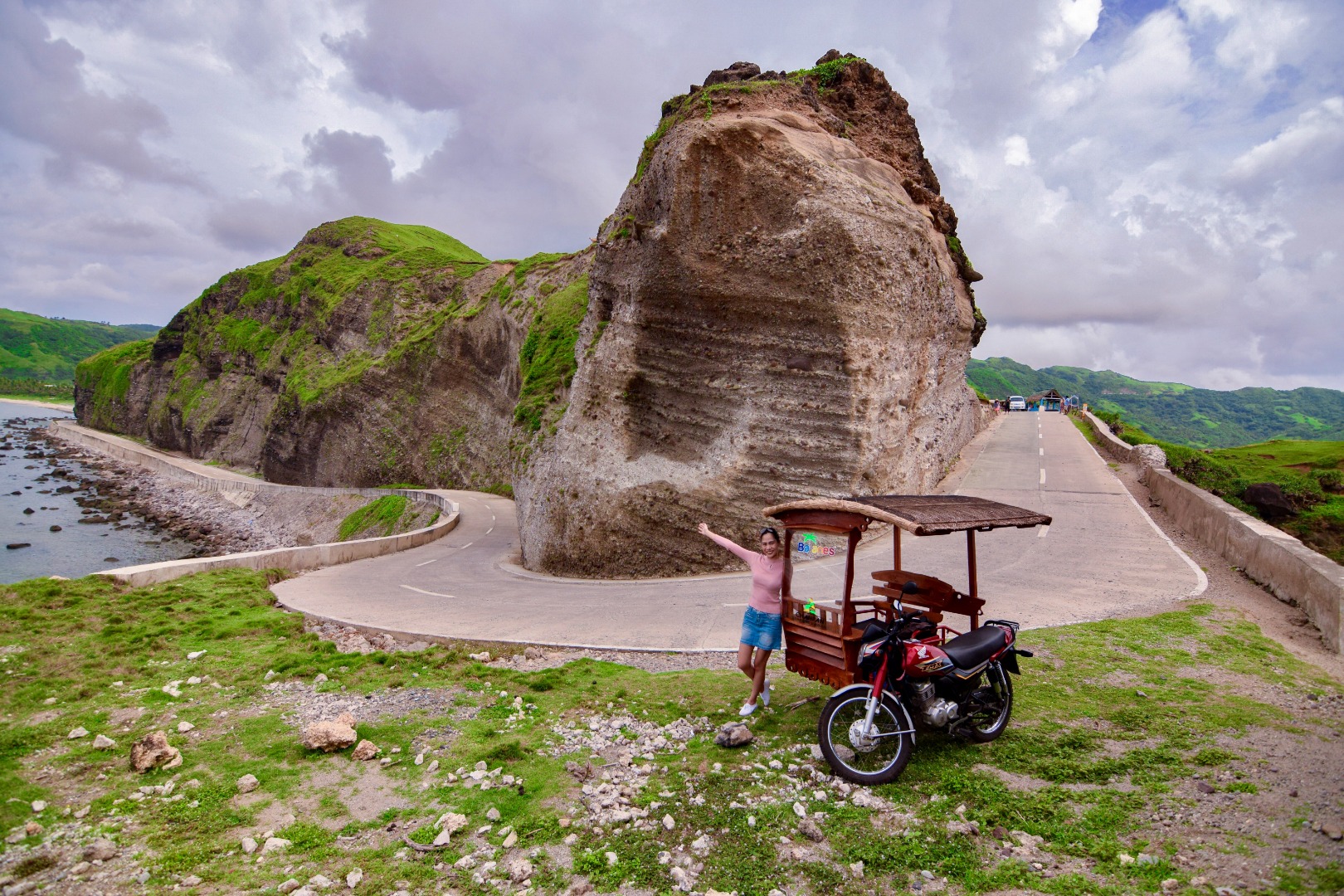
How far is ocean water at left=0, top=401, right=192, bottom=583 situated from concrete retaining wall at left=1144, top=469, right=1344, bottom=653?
1631 inches

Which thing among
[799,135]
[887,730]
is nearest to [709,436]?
[799,135]

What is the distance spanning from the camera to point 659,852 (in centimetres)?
506

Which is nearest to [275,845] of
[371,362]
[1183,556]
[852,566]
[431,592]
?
[852,566]

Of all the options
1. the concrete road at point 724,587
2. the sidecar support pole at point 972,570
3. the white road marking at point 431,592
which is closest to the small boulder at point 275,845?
the concrete road at point 724,587

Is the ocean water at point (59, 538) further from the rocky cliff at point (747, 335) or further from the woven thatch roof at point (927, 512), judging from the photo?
the woven thatch roof at point (927, 512)

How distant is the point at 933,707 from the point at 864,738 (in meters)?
0.71

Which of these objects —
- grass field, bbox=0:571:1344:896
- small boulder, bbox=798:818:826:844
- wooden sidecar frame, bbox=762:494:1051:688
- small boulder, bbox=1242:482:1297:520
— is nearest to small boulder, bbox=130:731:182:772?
grass field, bbox=0:571:1344:896

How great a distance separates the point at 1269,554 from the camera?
1245cm

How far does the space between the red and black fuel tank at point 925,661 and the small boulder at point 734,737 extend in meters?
1.66

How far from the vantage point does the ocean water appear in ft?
118

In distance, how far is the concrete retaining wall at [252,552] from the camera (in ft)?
49.1

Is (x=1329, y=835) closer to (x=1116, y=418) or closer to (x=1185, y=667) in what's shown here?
(x=1185, y=667)

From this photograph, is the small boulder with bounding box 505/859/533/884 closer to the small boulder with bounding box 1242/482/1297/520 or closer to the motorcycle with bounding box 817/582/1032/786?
the motorcycle with bounding box 817/582/1032/786

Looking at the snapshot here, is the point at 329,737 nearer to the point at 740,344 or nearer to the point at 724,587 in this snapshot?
the point at 724,587
